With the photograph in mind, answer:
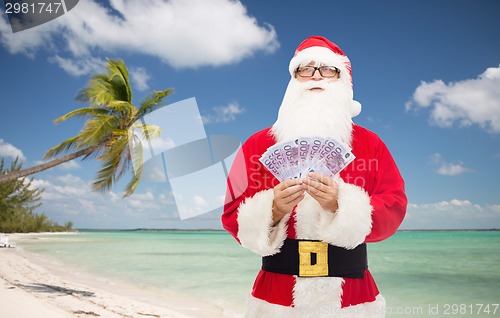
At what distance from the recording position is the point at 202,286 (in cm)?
1061

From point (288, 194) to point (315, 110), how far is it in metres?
0.61

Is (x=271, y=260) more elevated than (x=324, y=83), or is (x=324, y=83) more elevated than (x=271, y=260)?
(x=324, y=83)

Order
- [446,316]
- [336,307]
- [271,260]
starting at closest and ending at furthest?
1. [336,307]
2. [271,260]
3. [446,316]

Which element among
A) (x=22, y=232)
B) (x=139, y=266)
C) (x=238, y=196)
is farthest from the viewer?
(x=22, y=232)

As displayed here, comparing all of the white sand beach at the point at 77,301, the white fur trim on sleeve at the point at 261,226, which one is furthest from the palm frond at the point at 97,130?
the white fur trim on sleeve at the point at 261,226

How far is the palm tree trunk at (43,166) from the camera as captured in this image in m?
7.83

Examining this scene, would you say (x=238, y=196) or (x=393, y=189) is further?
(x=238, y=196)

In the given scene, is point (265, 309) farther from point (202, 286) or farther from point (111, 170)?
point (202, 286)

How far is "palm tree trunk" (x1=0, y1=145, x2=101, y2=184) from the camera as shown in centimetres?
783

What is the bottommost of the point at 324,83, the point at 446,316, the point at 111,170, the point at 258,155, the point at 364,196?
the point at 446,316

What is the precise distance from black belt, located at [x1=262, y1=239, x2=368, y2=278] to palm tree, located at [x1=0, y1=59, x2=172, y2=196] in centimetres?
764

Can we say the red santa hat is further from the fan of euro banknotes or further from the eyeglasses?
the fan of euro banknotes

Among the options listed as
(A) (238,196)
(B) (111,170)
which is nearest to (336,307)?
(A) (238,196)

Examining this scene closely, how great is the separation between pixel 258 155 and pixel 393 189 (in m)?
0.67
